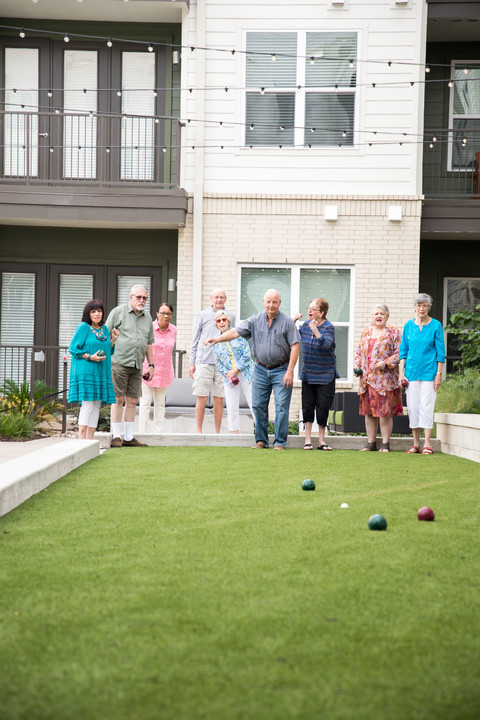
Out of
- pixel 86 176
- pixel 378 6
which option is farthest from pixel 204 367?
pixel 378 6

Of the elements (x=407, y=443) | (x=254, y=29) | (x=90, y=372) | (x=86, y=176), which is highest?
(x=254, y=29)

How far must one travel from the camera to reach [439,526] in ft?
14.0

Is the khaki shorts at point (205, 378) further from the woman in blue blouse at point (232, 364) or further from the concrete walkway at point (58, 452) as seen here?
the concrete walkway at point (58, 452)

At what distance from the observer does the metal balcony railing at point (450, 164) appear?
14.5 metres

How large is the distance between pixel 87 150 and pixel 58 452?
29.4 feet

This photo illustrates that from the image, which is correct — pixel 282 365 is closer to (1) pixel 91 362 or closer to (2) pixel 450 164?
(1) pixel 91 362

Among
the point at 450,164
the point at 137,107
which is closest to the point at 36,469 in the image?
the point at 137,107

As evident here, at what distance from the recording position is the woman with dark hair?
26.8 ft

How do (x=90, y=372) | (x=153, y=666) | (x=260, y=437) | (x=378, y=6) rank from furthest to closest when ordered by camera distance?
(x=378, y=6)
(x=260, y=437)
(x=90, y=372)
(x=153, y=666)

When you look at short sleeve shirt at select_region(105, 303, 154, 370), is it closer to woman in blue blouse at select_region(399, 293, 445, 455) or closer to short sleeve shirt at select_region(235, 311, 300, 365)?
short sleeve shirt at select_region(235, 311, 300, 365)

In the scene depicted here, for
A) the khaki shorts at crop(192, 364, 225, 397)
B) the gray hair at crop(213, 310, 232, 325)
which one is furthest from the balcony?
the khaki shorts at crop(192, 364, 225, 397)

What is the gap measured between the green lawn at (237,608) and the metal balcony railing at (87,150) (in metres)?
9.79

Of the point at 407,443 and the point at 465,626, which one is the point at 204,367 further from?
the point at 465,626

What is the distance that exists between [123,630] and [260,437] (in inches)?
259
